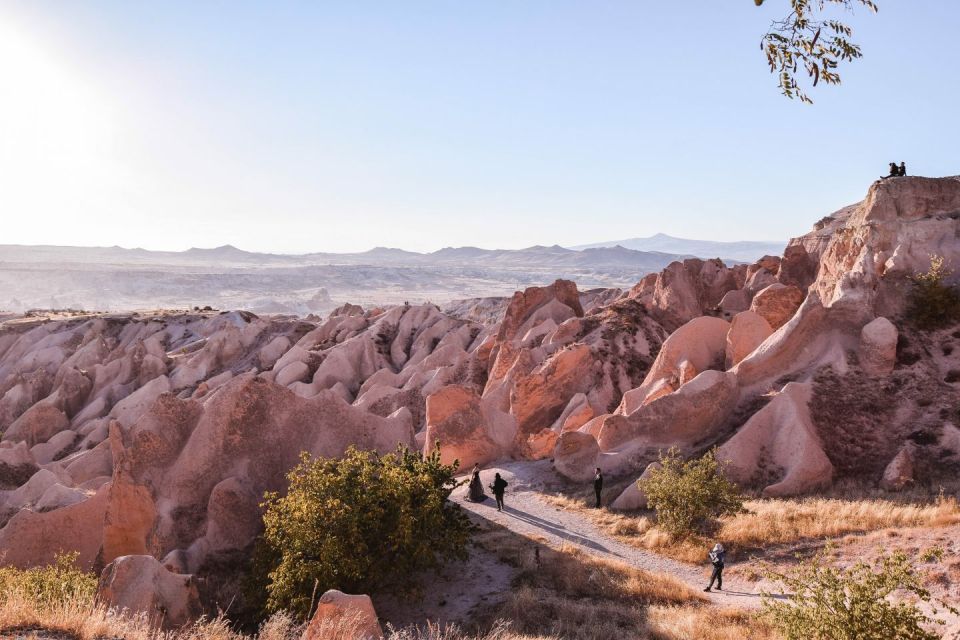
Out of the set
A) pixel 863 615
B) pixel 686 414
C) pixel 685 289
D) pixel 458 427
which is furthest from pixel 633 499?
pixel 685 289

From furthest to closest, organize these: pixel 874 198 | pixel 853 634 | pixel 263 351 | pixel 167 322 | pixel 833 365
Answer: pixel 167 322 → pixel 263 351 → pixel 874 198 → pixel 833 365 → pixel 853 634

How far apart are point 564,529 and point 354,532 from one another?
7477 mm

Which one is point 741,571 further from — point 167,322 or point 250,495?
point 167,322

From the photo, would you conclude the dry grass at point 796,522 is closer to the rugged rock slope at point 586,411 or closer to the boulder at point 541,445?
the rugged rock slope at point 586,411

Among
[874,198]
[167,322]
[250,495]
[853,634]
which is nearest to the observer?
[853,634]

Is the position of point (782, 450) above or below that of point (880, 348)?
below

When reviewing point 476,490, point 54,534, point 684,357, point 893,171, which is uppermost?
point 893,171

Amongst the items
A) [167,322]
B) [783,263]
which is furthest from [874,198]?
[167,322]

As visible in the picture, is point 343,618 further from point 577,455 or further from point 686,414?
point 686,414

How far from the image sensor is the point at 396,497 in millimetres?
13258

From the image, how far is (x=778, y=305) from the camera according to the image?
29.2 meters

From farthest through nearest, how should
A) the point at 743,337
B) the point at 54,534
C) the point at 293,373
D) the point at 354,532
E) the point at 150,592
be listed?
the point at 293,373 < the point at 743,337 < the point at 54,534 < the point at 354,532 < the point at 150,592

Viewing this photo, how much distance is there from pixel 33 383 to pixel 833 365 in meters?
50.9

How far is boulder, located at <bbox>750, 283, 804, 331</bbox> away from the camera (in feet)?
95.5
